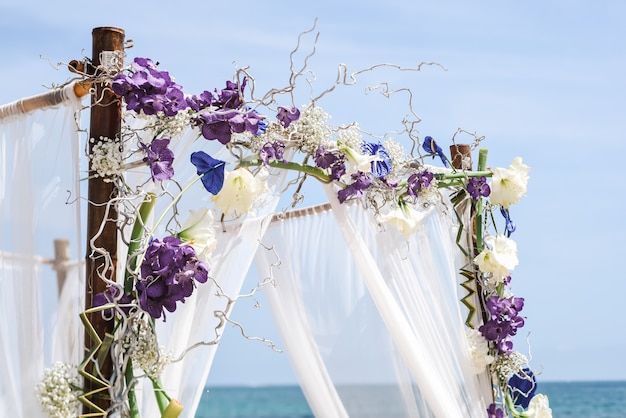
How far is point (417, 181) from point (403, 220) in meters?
0.21

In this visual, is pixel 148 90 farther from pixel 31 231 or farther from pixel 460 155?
pixel 460 155

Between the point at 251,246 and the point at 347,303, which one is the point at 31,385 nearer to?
the point at 251,246

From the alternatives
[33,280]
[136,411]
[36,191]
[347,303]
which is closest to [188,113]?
[36,191]

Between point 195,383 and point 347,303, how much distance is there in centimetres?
108

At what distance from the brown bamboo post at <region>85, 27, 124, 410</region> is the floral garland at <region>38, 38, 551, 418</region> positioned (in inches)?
1.4

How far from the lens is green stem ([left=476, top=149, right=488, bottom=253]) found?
3.85 m

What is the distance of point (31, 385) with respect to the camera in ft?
8.93

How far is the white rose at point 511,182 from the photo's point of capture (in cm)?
370

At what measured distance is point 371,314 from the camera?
161 inches

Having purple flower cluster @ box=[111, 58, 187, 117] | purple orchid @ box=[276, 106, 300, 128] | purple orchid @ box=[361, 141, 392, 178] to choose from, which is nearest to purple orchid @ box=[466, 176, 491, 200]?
purple orchid @ box=[361, 141, 392, 178]

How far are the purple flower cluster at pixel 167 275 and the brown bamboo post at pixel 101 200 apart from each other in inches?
6.0

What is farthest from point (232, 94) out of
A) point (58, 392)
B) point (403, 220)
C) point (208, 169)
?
point (58, 392)

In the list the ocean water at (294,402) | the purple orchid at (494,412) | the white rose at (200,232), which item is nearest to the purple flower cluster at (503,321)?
the purple orchid at (494,412)

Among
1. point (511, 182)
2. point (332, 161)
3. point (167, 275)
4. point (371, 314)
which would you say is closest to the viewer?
point (167, 275)
